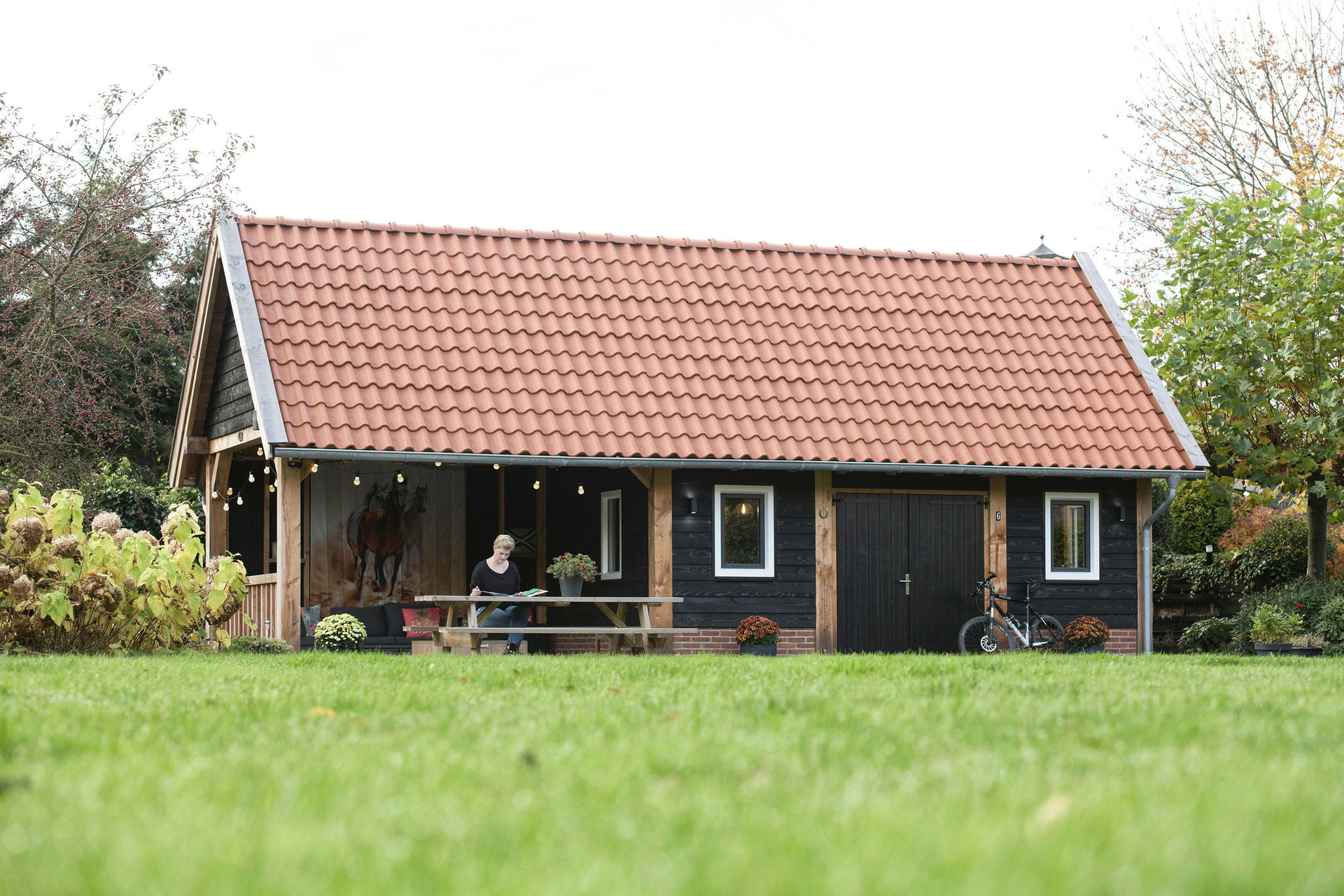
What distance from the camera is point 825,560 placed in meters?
18.0

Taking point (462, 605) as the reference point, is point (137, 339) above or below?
above

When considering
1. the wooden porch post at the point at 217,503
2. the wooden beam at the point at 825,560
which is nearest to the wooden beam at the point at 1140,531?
the wooden beam at the point at 825,560

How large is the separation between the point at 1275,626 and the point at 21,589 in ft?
48.0

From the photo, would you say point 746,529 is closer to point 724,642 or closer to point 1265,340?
point 724,642

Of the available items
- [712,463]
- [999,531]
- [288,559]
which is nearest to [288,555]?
[288,559]

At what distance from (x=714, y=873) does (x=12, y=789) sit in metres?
2.26

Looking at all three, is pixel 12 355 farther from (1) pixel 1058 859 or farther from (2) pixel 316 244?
(1) pixel 1058 859

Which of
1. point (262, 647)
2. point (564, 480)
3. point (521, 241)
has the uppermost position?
point (521, 241)

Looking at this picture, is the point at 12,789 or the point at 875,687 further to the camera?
the point at 875,687

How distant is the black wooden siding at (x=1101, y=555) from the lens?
1878 cm

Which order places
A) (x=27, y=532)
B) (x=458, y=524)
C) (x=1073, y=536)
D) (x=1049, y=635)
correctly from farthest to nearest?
(x=458, y=524) < (x=1073, y=536) < (x=1049, y=635) < (x=27, y=532)

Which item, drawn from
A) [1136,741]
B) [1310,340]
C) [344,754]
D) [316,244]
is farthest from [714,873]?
[1310,340]

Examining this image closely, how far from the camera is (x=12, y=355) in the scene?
984 inches

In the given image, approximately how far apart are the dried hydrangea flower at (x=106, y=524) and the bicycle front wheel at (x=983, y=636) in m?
9.77
